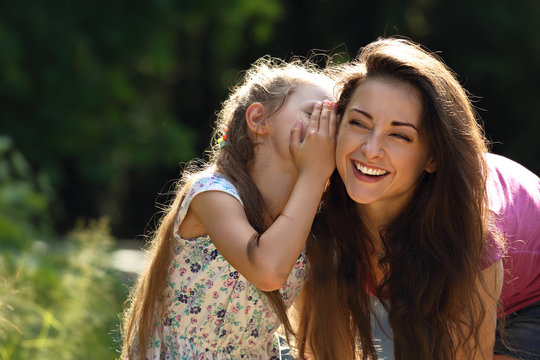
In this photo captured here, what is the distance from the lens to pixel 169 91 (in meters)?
15.2

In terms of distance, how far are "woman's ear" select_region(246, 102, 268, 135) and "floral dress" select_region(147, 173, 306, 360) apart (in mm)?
251

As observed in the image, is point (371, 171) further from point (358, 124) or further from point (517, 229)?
point (517, 229)

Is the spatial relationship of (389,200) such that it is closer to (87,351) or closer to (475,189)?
(475,189)

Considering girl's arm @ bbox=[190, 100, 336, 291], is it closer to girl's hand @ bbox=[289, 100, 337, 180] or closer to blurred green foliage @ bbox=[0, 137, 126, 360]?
girl's hand @ bbox=[289, 100, 337, 180]

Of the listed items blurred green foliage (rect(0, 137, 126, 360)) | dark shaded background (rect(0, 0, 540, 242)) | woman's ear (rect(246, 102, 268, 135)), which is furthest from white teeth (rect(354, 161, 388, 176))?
dark shaded background (rect(0, 0, 540, 242))

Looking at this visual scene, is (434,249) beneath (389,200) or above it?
beneath

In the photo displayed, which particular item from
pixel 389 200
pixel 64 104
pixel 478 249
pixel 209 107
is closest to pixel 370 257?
pixel 389 200

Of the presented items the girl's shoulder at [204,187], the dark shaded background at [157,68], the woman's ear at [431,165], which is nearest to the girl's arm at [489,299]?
the woman's ear at [431,165]

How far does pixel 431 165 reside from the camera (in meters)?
2.81

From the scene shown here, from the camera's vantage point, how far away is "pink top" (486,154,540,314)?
3.01 meters

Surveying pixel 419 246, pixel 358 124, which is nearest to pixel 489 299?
pixel 419 246

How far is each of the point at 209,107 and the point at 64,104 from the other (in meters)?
5.61

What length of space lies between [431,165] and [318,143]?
1.30 ft

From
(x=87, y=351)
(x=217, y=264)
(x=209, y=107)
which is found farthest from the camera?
(x=209, y=107)
